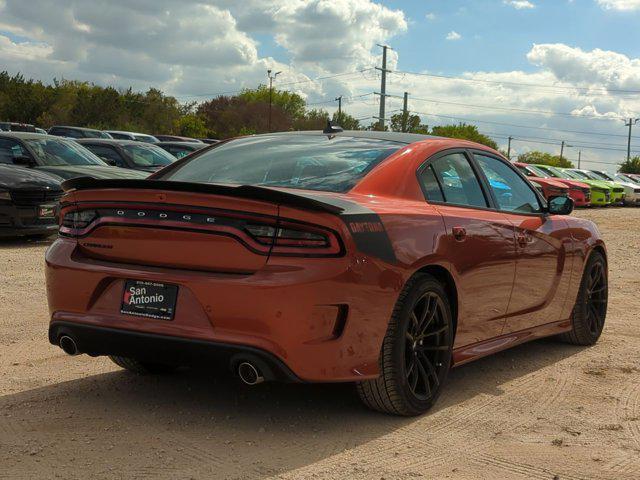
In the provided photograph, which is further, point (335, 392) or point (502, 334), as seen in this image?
point (502, 334)

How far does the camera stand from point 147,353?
3.93 m


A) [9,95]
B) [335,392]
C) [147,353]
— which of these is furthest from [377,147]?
[9,95]

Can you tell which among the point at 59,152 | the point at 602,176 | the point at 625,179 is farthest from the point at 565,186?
the point at 59,152

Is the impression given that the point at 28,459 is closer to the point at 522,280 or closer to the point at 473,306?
the point at 473,306

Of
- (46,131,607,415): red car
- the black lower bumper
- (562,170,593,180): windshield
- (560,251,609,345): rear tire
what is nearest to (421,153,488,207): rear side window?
(46,131,607,415): red car

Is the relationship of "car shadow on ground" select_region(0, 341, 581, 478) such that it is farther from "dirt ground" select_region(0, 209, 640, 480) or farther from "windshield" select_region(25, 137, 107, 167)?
"windshield" select_region(25, 137, 107, 167)

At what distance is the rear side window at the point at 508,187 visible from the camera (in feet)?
17.8

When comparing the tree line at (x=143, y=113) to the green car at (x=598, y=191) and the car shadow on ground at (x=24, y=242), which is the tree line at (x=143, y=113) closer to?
the green car at (x=598, y=191)

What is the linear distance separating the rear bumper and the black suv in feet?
26.1

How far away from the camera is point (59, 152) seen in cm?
1388

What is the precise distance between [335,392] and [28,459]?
1.80 metres

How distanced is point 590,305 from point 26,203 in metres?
7.96

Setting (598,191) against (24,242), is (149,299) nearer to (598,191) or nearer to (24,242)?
(24,242)

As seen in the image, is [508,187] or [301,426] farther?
[508,187]
